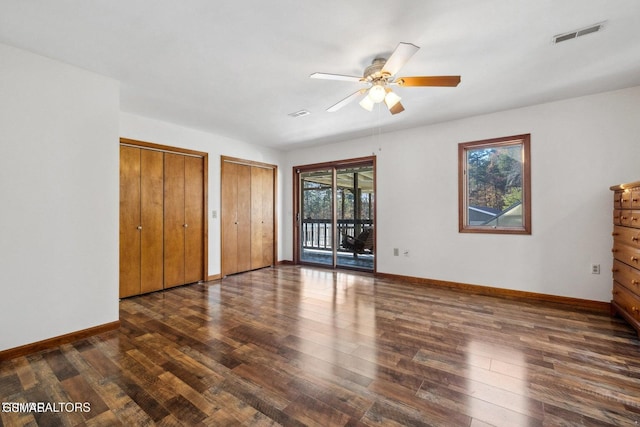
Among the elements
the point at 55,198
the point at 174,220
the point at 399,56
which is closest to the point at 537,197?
the point at 399,56

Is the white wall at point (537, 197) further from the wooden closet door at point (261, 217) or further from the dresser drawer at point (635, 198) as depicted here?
the wooden closet door at point (261, 217)

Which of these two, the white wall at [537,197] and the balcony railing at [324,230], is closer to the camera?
the white wall at [537,197]

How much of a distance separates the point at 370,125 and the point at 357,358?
138 inches

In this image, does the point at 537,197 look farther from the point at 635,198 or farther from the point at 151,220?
the point at 151,220

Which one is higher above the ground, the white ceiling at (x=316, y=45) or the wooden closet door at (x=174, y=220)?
the white ceiling at (x=316, y=45)

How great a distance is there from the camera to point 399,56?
2010 mm

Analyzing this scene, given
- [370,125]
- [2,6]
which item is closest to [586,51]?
[370,125]

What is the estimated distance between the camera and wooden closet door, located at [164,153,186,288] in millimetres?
4281

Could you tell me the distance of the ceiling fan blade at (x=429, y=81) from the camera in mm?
2240

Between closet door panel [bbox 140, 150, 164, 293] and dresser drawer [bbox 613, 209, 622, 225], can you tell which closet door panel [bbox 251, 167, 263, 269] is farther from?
dresser drawer [bbox 613, 209, 622, 225]

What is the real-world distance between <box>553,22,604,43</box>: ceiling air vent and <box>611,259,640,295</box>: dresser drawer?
6.94ft

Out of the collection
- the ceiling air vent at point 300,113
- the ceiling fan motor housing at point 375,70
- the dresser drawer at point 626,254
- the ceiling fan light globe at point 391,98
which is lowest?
the dresser drawer at point 626,254

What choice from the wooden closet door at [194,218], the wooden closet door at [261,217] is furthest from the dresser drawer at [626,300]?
the wooden closet door at [194,218]

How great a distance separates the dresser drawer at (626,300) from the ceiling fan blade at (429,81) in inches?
102
